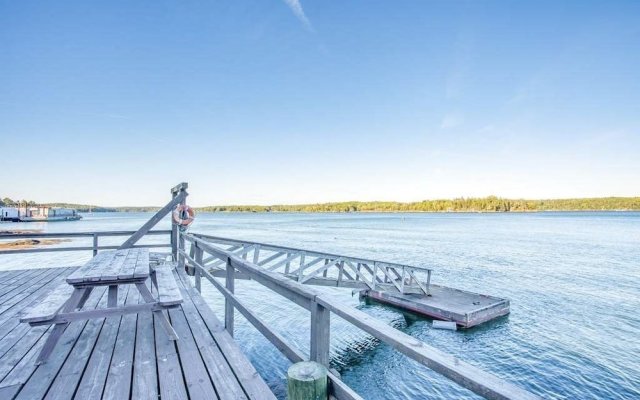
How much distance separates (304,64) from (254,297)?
701 inches

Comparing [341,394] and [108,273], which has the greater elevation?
[108,273]

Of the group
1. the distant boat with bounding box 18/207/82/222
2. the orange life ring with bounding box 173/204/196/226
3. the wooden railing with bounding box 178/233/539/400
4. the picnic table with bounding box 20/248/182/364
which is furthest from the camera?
the distant boat with bounding box 18/207/82/222

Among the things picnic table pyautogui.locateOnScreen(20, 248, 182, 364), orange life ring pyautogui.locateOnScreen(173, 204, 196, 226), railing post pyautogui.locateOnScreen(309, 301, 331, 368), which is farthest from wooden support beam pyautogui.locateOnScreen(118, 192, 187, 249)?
railing post pyautogui.locateOnScreen(309, 301, 331, 368)

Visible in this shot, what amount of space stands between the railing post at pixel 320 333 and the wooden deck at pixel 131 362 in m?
0.69

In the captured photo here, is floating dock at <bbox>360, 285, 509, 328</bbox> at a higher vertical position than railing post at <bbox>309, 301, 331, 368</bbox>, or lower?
lower

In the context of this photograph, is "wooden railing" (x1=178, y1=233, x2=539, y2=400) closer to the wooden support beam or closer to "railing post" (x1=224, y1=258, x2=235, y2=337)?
"railing post" (x1=224, y1=258, x2=235, y2=337)

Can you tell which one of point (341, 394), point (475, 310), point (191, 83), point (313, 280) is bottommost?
point (475, 310)

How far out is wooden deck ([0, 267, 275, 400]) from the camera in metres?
2.31

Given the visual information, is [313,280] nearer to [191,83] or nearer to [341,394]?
[341,394]

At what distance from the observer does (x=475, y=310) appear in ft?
35.4

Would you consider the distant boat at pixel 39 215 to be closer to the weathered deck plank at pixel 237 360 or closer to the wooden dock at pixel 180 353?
the wooden dock at pixel 180 353

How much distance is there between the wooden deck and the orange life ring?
2946mm

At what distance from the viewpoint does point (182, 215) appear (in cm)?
683

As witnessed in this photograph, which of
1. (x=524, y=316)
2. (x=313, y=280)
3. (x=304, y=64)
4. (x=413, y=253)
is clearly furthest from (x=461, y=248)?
(x=313, y=280)
